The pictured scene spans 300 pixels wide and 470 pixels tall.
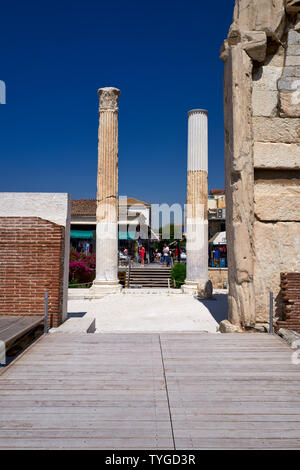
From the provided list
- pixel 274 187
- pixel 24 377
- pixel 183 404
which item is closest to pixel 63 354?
pixel 24 377

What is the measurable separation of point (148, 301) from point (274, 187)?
551 cm

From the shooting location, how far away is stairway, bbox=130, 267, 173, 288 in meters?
17.2

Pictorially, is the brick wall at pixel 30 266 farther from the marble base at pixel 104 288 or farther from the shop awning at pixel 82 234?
the shop awning at pixel 82 234

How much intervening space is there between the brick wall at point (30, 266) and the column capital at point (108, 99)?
868cm

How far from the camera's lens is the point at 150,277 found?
1811cm

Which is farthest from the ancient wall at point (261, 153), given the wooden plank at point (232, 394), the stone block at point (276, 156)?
the wooden plank at point (232, 394)

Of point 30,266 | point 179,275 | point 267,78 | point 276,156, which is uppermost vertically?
point 267,78

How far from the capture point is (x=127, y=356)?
3.92 metres

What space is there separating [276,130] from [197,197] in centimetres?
725

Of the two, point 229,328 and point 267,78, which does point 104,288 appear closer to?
point 229,328

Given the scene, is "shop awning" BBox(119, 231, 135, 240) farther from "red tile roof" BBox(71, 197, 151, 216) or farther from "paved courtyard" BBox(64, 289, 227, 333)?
"paved courtyard" BBox(64, 289, 227, 333)

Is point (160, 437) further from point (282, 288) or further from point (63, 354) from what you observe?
point (282, 288)

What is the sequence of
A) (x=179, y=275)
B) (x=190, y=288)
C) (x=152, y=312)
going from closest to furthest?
1. (x=152, y=312)
2. (x=190, y=288)
3. (x=179, y=275)

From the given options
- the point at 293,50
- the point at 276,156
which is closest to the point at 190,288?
the point at 276,156
